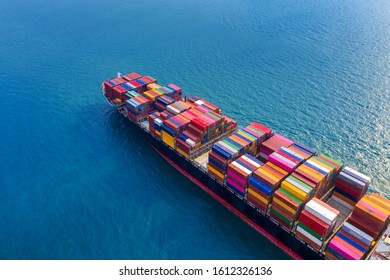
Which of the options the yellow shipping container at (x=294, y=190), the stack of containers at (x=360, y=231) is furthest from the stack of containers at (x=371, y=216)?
the yellow shipping container at (x=294, y=190)

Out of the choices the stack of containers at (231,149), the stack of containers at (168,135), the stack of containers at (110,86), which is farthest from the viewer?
the stack of containers at (110,86)

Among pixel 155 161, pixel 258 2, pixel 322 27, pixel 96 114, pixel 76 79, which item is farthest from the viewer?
pixel 258 2

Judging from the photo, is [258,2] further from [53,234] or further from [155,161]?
[53,234]

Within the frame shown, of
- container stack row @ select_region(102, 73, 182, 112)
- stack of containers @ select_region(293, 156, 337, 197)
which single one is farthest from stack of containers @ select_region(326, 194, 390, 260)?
container stack row @ select_region(102, 73, 182, 112)

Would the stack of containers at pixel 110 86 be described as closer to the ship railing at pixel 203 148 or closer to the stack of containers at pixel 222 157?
the ship railing at pixel 203 148

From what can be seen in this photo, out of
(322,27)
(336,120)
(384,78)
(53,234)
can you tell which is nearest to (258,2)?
(322,27)
